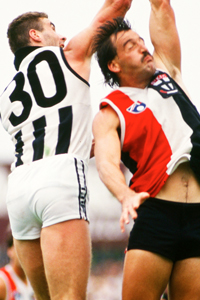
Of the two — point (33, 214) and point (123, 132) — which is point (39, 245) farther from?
point (123, 132)

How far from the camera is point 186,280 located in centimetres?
263

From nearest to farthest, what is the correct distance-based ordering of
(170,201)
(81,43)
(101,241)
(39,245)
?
(170,201) < (39,245) < (81,43) < (101,241)

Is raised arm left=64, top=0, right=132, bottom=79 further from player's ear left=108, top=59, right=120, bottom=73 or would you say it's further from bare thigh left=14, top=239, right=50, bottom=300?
bare thigh left=14, top=239, right=50, bottom=300

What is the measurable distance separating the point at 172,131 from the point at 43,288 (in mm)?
1443

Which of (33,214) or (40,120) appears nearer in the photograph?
(33,214)

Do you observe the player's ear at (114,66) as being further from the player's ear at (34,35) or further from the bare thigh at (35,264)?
the bare thigh at (35,264)

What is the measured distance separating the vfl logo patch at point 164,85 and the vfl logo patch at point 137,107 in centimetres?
16

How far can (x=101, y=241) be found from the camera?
11.9 metres

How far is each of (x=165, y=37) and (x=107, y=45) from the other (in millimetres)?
441

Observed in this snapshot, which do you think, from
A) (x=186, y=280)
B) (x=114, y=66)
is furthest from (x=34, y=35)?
(x=186, y=280)

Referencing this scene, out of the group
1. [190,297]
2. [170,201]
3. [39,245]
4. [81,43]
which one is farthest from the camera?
[81,43]

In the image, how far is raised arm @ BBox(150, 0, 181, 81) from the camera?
10.6ft

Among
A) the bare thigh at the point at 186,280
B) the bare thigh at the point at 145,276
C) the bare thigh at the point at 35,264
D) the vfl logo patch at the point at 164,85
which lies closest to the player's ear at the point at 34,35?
the vfl logo patch at the point at 164,85

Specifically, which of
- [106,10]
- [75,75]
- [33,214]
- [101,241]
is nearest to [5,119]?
[75,75]
